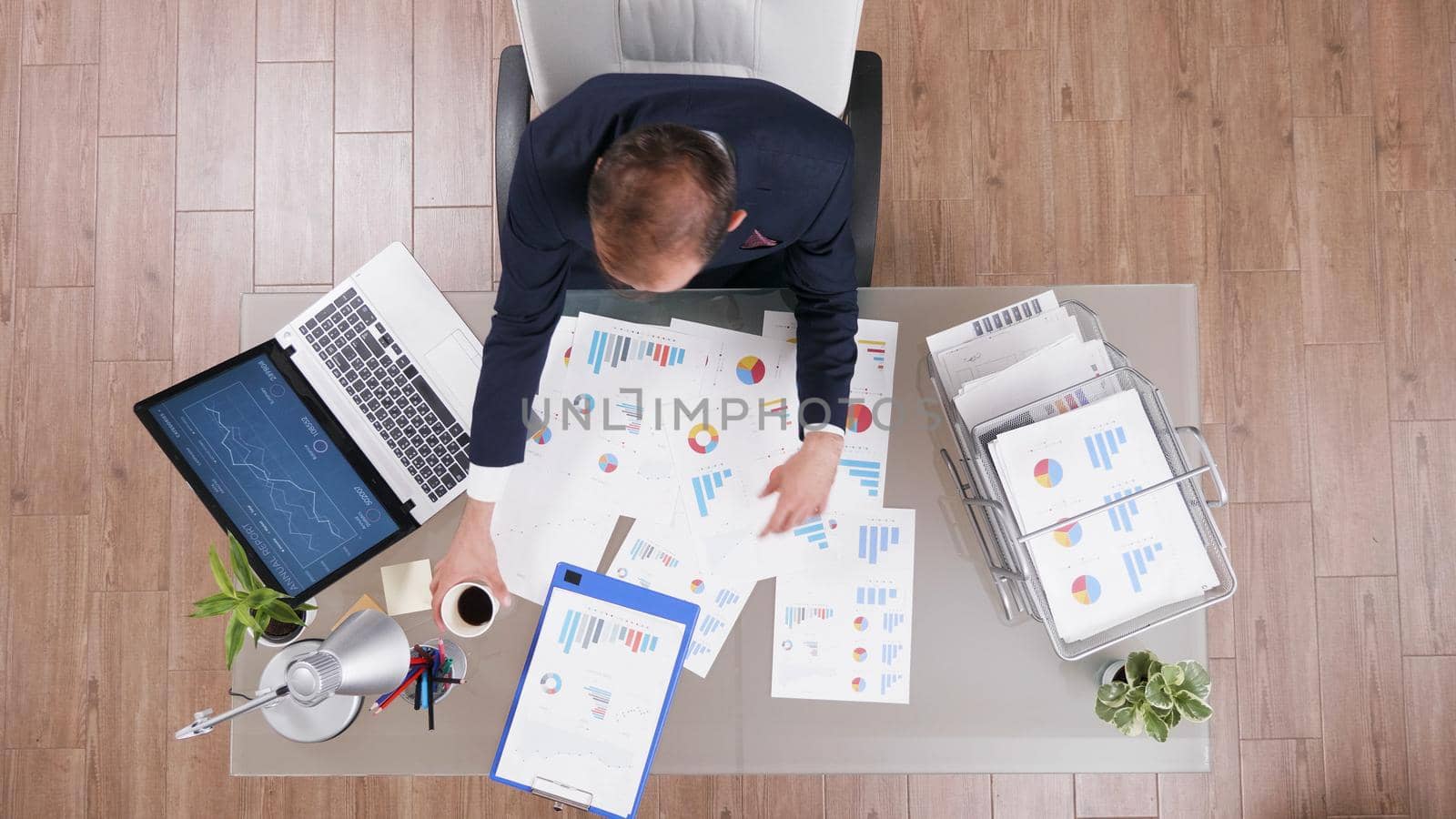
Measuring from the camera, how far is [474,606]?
1247mm

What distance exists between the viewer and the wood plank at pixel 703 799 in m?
1.99

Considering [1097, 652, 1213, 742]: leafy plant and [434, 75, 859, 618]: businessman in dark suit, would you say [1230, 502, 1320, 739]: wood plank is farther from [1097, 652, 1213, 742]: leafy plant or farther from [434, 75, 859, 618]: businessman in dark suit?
[434, 75, 859, 618]: businessman in dark suit

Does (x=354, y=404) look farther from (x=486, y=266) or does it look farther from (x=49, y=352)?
(x=49, y=352)

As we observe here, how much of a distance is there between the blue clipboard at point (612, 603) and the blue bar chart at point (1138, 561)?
0.62m

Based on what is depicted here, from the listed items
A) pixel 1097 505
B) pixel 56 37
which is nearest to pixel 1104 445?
pixel 1097 505

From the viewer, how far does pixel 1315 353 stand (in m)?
2.01

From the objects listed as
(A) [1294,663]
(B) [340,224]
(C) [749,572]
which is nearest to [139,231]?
(B) [340,224]

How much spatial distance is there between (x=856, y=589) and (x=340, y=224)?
1598 mm

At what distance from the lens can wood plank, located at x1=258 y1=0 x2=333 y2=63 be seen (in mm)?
2096

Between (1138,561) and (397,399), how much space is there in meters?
1.13

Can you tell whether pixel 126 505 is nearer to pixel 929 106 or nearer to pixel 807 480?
pixel 807 480

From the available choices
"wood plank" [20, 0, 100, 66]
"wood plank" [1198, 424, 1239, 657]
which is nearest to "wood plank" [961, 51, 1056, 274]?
"wood plank" [1198, 424, 1239, 657]

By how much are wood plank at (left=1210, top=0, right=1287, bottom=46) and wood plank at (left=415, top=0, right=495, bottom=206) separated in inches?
71.7

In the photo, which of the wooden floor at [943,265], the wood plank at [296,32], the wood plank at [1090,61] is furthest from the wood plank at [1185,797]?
the wood plank at [296,32]
